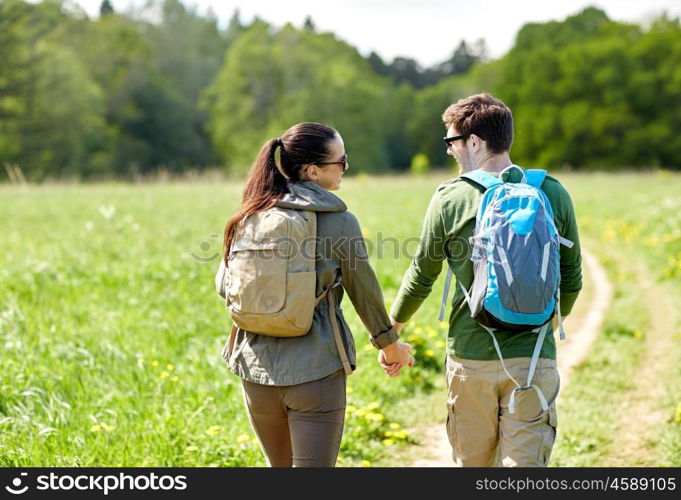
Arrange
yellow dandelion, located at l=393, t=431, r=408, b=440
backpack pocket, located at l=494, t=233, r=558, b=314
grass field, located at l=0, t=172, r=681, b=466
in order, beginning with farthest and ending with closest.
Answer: yellow dandelion, located at l=393, t=431, r=408, b=440, grass field, located at l=0, t=172, r=681, b=466, backpack pocket, located at l=494, t=233, r=558, b=314

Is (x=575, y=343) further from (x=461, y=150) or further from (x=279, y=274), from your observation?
(x=279, y=274)

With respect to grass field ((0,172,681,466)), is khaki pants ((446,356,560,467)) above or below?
above

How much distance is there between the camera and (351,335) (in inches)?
121

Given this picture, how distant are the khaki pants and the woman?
53cm

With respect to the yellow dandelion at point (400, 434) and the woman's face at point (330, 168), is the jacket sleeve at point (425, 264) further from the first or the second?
the yellow dandelion at point (400, 434)

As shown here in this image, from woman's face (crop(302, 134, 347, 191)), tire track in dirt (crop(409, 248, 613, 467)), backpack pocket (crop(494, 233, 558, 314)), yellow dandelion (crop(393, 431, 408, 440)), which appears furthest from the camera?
yellow dandelion (crop(393, 431, 408, 440))

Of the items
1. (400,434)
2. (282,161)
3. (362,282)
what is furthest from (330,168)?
(400,434)

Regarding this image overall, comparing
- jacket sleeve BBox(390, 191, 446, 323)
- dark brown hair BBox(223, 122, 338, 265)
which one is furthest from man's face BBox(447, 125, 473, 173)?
dark brown hair BBox(223, 122, 338, 265)

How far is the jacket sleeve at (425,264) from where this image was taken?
10.3 ft

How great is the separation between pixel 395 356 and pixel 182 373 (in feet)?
9.35

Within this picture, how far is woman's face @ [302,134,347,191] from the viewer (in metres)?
3.09

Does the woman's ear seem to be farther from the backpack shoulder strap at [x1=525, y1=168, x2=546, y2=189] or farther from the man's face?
the backpack shoulder strap at [x1=525, y1=168, x2=546, y2=189]

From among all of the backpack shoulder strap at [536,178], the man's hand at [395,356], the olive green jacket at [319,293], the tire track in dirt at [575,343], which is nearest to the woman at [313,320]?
the olive green jacket at [319,293]

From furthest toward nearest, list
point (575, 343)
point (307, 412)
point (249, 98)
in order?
point (249, 98) → point (575, 343) → point (307, 412)
